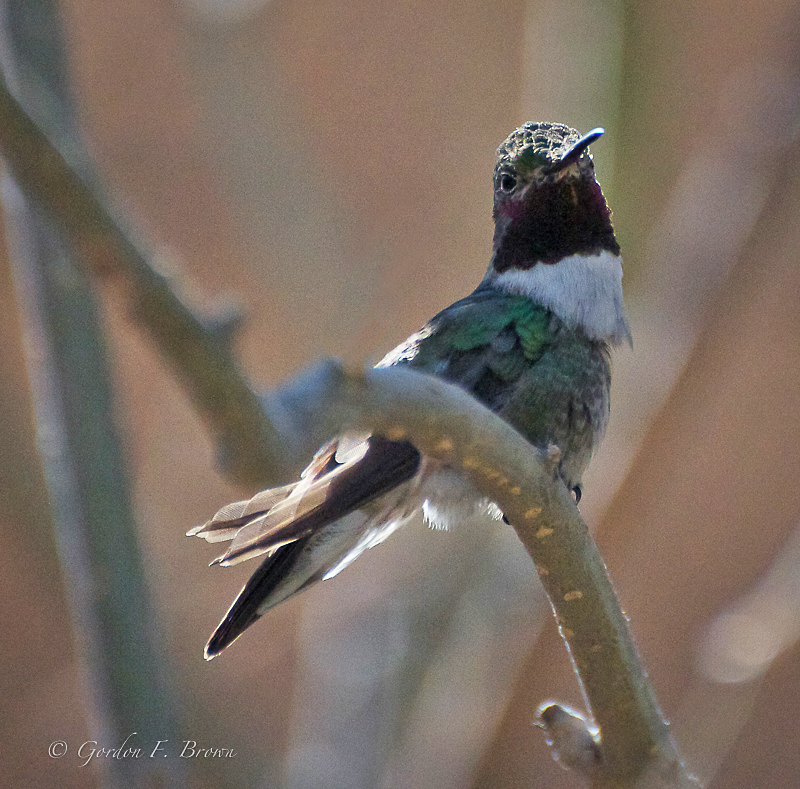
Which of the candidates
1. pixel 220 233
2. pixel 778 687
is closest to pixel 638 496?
pixel 778 687

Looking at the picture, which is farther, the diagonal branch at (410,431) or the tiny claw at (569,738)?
the tiny claw at (569,738)

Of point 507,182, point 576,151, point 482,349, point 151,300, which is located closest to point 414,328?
point 507,182

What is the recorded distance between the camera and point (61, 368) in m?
2.52

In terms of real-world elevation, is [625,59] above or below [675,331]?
above

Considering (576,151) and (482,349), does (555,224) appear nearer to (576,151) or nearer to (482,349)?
(576,151)

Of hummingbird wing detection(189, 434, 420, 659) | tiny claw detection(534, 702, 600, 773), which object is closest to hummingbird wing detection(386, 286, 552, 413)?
hummingbird wing detection(189, 434, 420, 659)

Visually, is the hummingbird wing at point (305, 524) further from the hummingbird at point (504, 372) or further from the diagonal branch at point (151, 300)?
the diagonal branch at point (151, 300)

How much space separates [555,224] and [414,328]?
8.54ft

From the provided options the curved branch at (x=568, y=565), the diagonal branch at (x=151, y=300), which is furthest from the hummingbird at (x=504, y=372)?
the diagonal branch at (x=151, y=300)

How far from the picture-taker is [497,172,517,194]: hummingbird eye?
3078 mm

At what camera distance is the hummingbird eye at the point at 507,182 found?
3.08 meters

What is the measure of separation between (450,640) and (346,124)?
12.8 feet

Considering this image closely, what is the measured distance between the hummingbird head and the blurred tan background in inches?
24.1

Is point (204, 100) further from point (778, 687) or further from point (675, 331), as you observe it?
point (778, 687)
